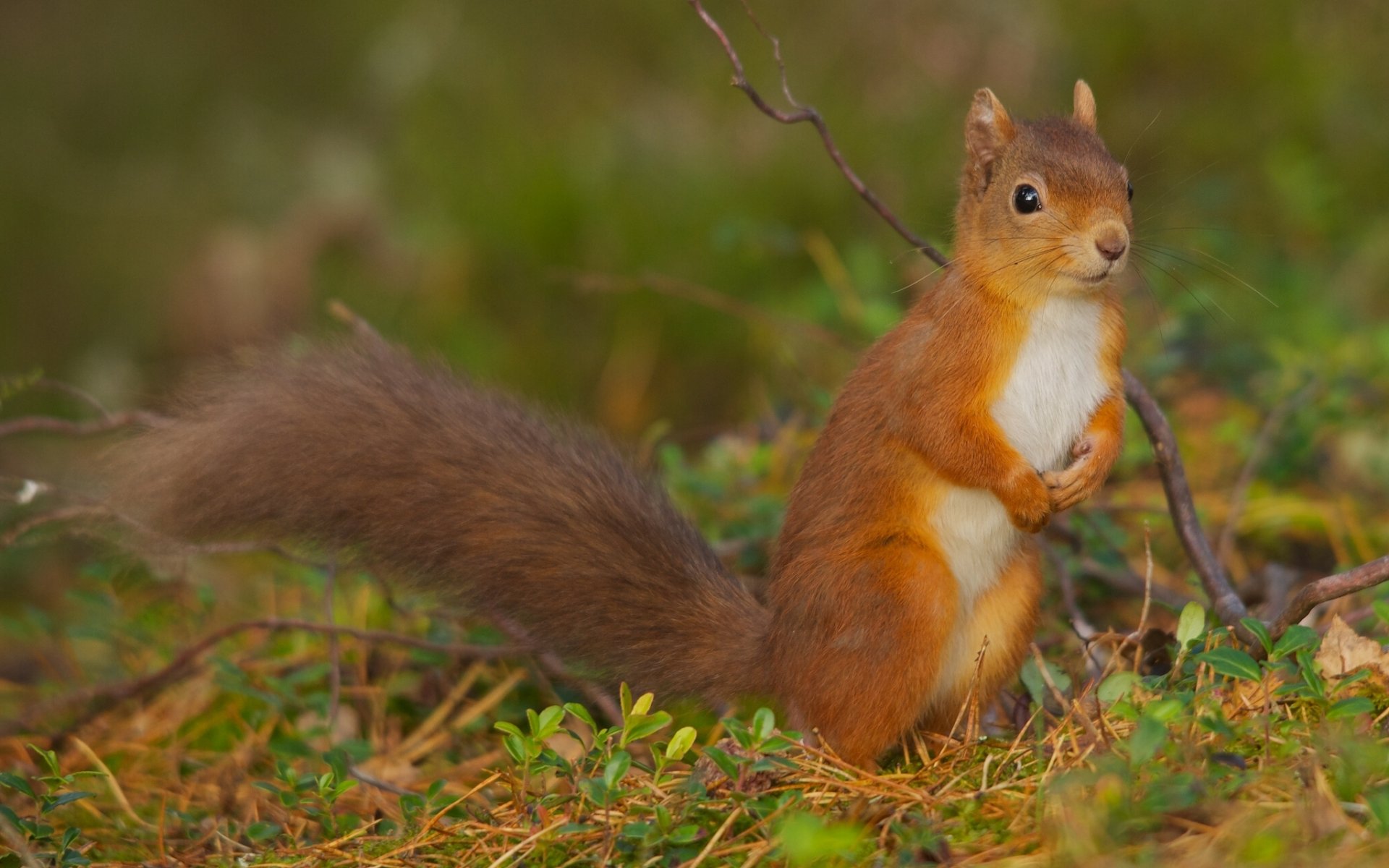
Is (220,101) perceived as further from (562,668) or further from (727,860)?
(727,860)

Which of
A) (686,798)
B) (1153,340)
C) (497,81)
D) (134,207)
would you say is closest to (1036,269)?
(686,798)

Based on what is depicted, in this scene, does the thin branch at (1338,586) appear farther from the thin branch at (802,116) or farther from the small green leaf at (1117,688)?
the thin branch at (802,116)

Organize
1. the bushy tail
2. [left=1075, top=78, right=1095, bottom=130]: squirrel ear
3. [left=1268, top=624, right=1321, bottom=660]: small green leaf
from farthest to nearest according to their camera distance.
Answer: [left=1075, top=78, right=1095, bottom=130]: squirrel ear
the bushy tail
[left=1268, top=624, right=1321, bottom=660]: small green leaf

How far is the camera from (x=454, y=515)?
6.36ft

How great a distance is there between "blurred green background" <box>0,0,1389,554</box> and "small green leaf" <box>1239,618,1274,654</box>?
182 centimetres

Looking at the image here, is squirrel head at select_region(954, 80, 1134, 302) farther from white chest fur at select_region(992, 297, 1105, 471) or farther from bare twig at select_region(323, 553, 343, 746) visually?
bare twig at select_region(323, 553, 343, 746)

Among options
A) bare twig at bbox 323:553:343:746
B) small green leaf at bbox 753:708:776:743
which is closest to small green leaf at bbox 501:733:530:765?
small green leaf at bbox 753:708:776:743

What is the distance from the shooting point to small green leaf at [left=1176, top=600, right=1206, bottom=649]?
1.71 metres

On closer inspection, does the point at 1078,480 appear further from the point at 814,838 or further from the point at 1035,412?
the point at 814,838

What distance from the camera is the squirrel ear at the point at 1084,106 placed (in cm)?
207

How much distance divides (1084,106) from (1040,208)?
0.30 metres

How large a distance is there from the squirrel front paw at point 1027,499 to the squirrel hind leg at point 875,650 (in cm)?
11

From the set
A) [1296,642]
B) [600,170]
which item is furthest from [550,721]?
[600,170]

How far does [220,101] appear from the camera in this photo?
5664 millimetres
